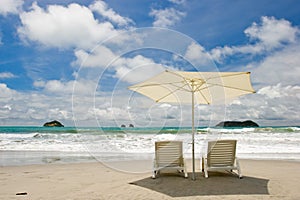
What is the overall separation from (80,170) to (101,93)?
347 centimetres

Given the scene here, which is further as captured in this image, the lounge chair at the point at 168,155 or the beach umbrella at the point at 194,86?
the lounge chair at the point at 168,155

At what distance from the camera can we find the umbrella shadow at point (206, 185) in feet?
16.6

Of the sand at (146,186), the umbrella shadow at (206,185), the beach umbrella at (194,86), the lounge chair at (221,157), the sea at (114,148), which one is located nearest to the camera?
the sand at (146,186)

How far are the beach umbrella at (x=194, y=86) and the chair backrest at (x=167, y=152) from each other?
479mm

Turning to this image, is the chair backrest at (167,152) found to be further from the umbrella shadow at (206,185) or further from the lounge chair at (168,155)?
the umbrella shadow at (206,185)

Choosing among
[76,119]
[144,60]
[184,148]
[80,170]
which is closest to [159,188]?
[184,148]

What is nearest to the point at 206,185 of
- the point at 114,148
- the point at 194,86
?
the point at 194,86

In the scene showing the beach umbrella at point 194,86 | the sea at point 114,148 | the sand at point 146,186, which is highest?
the beach umbrella at point 194,86

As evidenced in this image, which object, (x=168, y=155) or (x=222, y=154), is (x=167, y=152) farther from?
(x=222, y=154)

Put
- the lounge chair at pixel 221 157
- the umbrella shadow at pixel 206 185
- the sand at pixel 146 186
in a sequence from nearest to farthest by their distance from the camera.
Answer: the sand at pixel 146 186, the umbrella shadow at pixel 206 185, the lounge chair at pixel 221 157

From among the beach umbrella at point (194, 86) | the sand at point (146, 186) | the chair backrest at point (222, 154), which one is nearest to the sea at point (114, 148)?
the chair backrest at point (222, 154)

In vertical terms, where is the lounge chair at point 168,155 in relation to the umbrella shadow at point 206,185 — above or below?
above

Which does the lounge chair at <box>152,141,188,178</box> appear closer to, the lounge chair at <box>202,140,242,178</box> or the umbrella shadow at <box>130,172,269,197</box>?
the umbrella shadow at <box>130,172,269,197</box>

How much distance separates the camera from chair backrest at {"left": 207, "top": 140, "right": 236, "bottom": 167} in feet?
20.7
